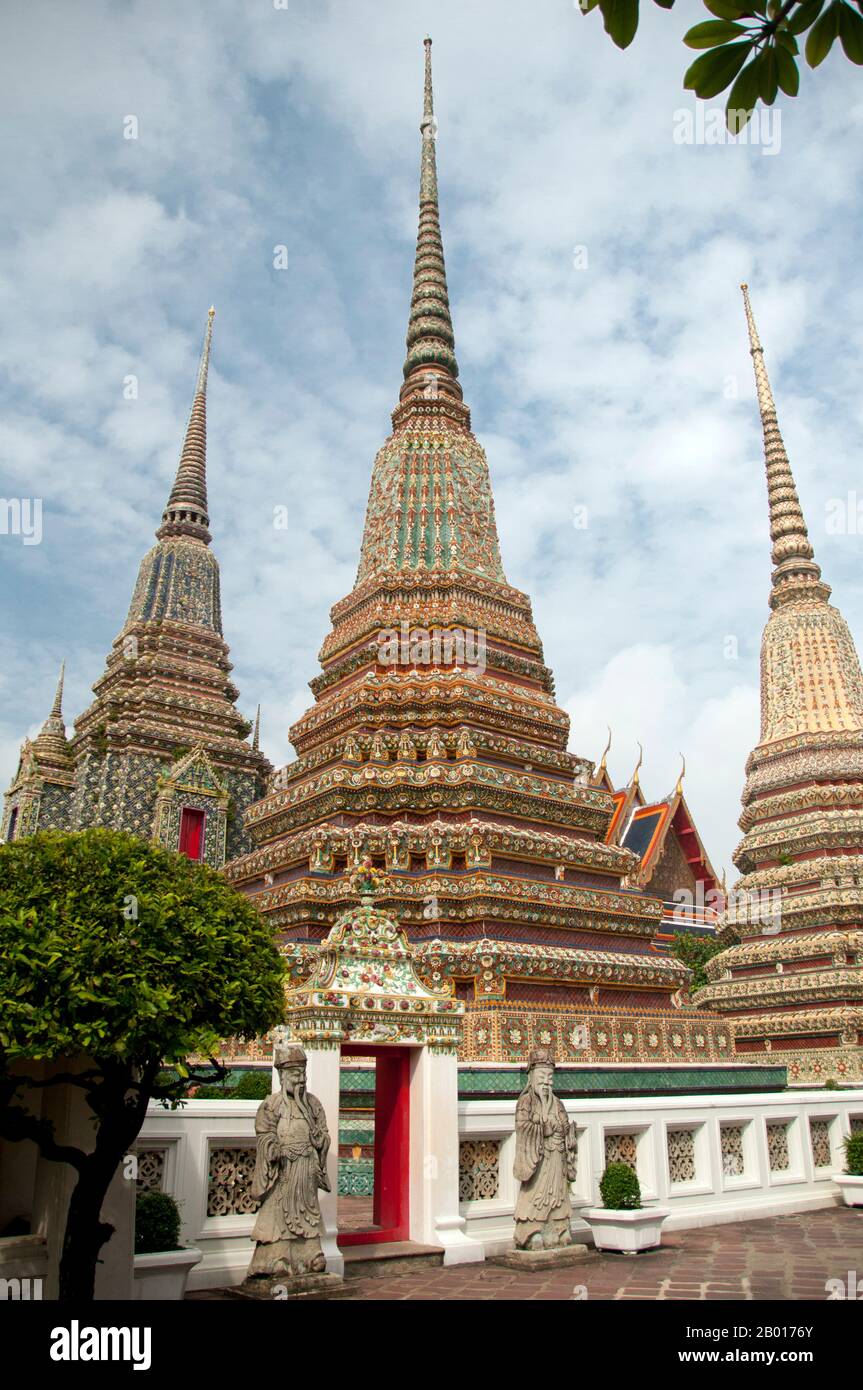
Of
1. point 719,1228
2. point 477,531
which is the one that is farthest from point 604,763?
point 719,1228

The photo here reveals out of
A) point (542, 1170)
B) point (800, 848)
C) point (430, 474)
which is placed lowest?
point (542, 1170)

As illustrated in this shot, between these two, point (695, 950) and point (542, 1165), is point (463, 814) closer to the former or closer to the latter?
point (542, 1165)

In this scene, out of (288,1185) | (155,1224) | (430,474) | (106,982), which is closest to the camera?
(106,982)

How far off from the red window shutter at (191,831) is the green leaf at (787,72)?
91.0ft

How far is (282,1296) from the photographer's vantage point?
7.95 metres

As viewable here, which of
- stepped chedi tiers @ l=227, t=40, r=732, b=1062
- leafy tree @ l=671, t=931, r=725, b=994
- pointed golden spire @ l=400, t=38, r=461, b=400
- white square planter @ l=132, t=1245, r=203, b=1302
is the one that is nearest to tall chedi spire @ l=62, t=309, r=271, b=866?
stepped chedi tiers @ l=227, t=40, r=732, b=1062

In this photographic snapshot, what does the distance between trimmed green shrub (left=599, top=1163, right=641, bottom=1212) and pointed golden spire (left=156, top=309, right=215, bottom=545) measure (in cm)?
3043

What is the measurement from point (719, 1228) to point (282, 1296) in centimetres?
613

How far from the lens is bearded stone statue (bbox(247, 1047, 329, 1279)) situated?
816cm

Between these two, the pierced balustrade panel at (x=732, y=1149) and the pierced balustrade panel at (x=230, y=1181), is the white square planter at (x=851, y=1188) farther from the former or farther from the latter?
the pierced balustrade panel at (x=230, y=1181)

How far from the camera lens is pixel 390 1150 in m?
10.1

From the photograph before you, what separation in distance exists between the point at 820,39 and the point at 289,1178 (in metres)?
8.12

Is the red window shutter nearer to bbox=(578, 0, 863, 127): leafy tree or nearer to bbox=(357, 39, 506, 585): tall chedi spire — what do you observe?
bbox=(357, 39, 506, 585): tall chedi spire

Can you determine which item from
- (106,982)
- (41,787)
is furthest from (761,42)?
(41,787)
